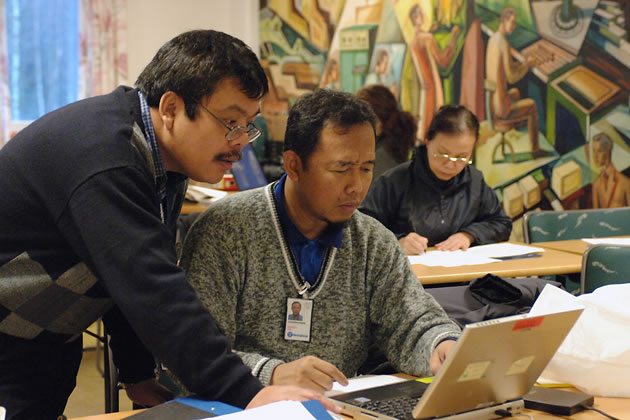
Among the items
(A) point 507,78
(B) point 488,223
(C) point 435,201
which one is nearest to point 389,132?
(A) point 507,78

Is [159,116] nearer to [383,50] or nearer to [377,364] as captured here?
[377,364]

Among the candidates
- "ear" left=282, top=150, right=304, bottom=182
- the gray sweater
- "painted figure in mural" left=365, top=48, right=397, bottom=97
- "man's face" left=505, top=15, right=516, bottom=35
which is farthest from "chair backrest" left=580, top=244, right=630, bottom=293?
"painted figure in mural" left=365, top=48, right=397, bottom=97

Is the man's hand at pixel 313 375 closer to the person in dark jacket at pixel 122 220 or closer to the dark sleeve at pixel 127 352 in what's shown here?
the person in dark jacket at pixel 122 220

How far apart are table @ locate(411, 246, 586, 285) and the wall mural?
1.31 m

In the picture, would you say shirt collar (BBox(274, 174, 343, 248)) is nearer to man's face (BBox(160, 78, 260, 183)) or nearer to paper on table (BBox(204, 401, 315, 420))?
man's face (BBox(160, 78, 260, 183))

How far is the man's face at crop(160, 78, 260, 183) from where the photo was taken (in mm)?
1471

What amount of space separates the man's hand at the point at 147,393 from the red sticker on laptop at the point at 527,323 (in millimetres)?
915

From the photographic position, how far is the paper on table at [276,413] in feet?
4.04

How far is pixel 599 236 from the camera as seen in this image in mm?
3746

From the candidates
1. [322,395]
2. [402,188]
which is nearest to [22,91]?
[402,188]

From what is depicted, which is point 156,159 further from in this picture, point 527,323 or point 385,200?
point 385,200

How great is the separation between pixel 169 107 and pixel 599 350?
1.01 m

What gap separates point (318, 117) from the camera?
1.88m

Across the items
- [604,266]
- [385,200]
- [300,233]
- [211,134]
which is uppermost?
[211,134]
